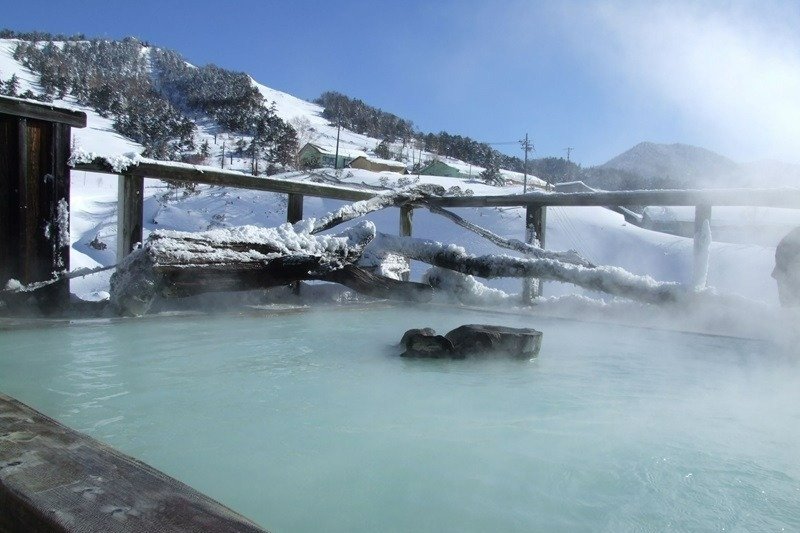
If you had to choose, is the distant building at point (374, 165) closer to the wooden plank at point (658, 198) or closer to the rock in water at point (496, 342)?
the wooden plank at point (658, 198)

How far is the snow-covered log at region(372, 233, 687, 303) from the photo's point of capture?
3.30m

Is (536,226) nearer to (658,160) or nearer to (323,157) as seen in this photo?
(323,157)

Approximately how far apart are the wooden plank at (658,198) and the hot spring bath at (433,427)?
3.27ft

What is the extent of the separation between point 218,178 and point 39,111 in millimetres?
1117

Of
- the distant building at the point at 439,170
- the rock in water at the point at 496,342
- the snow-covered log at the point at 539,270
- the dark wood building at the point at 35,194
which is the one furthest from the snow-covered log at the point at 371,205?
the distant building at the point at 439,170

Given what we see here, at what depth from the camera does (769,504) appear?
1127 millimetres

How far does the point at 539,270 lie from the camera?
368 centimetres

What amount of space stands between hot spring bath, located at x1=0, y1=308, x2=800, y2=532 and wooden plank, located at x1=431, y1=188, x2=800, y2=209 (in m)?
1.00

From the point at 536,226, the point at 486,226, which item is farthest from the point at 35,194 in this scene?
the point at 486,226

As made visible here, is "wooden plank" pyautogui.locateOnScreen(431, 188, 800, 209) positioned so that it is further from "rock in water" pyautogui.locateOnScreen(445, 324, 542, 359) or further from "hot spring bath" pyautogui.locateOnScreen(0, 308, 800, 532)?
"rock in water" pyautogui.locateOnScreen(445, 324, 542, 359)

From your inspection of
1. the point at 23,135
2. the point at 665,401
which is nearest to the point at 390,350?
the point at 665,401

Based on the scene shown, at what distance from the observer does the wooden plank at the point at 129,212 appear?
11.4 feet

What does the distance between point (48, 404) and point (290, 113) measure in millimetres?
110288

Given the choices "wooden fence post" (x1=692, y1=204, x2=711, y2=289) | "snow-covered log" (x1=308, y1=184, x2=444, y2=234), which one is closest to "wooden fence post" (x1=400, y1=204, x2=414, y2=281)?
"snow-covered log" (x1=308, y1=184, x2=444, y2=234)
